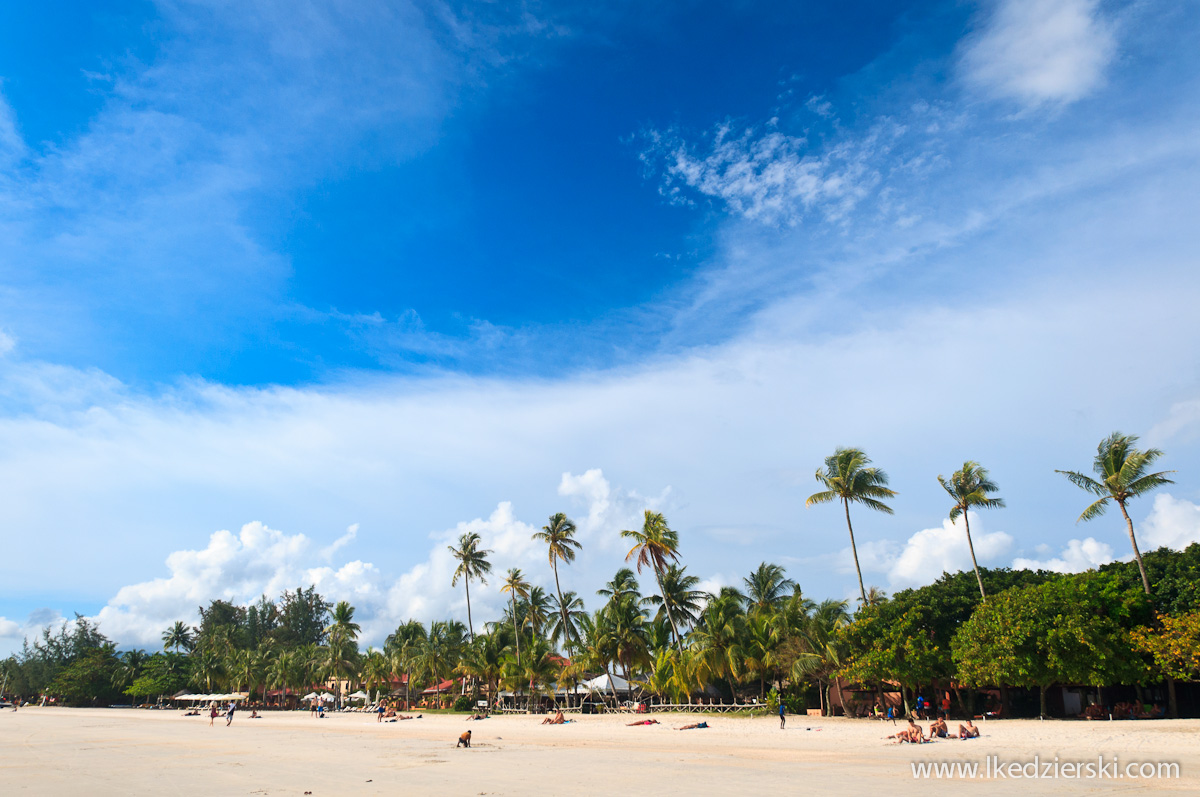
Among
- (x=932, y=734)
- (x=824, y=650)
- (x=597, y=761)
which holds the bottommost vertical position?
(x=597, y=761)

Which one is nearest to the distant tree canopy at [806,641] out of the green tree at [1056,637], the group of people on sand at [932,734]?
the green tree at [1056,637]

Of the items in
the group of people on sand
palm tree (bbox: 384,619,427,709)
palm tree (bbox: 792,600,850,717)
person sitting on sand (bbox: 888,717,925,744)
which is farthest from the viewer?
palm tree (bbox: 384,619,427,709)

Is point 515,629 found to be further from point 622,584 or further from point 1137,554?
point 1137,554

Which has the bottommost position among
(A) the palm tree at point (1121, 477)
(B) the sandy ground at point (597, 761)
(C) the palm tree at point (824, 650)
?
(B) the sandy ground at point (597, 761)

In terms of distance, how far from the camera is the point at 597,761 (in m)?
18.8

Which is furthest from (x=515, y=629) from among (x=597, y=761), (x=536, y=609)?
(x=597, y=761)

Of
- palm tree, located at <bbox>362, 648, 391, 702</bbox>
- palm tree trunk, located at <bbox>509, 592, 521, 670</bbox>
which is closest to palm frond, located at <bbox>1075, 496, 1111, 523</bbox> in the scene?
palm tree trunk, located at <bbox>509, 592, 521, 670</bbox>

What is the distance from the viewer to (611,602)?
1796 inches

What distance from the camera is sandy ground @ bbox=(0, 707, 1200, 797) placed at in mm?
12977

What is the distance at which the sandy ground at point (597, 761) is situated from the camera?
42.6 ft

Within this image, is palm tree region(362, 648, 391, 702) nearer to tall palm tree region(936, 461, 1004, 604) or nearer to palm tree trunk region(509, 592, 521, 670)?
palm tree trunk region(509, 592, 521, 670)

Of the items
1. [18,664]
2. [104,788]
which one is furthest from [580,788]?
[18,664]

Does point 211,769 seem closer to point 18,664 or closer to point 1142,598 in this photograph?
point 1142,598

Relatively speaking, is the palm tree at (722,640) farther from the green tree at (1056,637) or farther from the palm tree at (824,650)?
the green tree at (1056,637)
